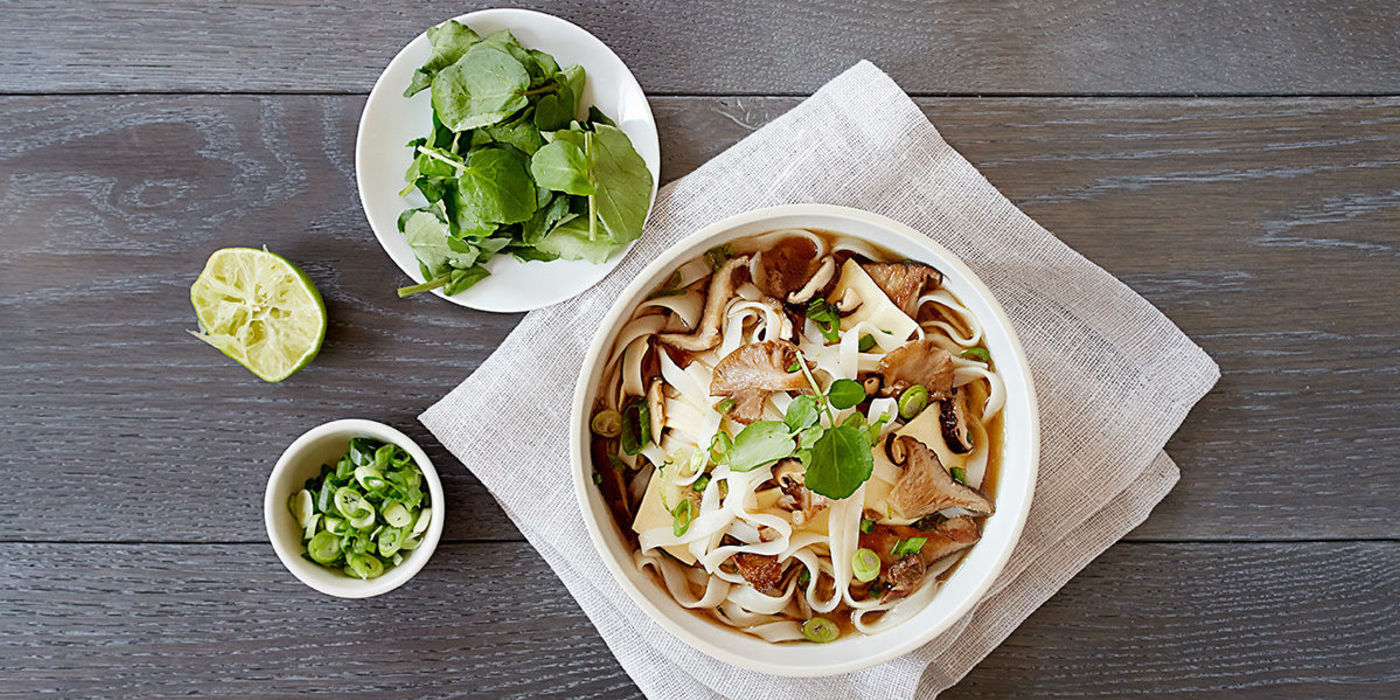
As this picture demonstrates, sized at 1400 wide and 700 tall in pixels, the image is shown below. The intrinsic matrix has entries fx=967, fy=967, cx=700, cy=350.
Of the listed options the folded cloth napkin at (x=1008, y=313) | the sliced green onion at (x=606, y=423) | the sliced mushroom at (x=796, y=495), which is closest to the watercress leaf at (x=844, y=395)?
the sliced mushroom at (x=796, y=495)

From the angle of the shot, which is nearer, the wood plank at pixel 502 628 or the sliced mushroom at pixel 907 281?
the sliced mushroom at pixel 907 281

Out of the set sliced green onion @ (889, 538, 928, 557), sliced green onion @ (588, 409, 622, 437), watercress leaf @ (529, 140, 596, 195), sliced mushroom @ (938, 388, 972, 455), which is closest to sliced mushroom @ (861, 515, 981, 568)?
sliced green onion @ (889, 538, 928, 557)

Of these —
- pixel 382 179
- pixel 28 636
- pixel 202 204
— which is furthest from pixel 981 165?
pixel 28 636

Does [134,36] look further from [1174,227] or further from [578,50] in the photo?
[1174,227]

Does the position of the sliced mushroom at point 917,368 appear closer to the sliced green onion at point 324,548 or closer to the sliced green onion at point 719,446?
the sliced green onion at point 719,446

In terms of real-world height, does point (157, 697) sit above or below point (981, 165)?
below

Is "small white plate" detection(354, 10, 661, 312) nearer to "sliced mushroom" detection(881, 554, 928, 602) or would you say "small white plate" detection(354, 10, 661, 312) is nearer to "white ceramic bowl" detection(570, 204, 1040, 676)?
"white ceramic bowl" detection(570, 204, 1040, 676)
